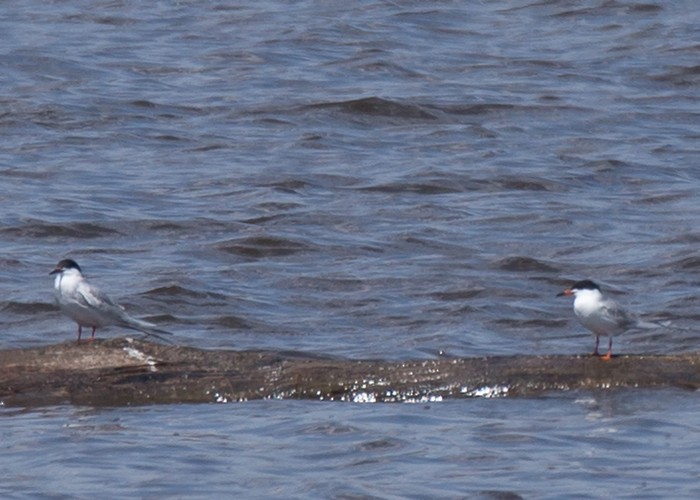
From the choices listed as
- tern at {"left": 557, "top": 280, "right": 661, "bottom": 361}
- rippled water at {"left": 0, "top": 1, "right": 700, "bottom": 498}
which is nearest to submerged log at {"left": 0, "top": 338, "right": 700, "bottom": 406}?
Answer: rippled water at {"left": 0, "top": 1, "right": 700, "bottom": 498}

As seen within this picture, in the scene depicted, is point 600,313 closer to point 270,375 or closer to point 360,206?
point 270,375

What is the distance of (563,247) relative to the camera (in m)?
14.8

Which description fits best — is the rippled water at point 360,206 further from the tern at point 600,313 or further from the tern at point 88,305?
the tern at point 600,313

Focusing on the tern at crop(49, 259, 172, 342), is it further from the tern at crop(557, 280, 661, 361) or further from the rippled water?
the tern at crop(557, 280, 661, 361)

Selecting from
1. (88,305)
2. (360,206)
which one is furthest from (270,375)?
(360,206)

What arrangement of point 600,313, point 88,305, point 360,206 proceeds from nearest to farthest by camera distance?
point 88,305 → point 600,313 → point 360,206

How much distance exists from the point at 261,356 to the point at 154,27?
15972 mm

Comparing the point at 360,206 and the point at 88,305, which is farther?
the point at 360,206

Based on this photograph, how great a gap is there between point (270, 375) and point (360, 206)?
734 centimetres

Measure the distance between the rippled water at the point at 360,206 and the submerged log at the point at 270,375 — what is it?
0.37ft

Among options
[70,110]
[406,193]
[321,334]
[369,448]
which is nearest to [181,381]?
[369,448]

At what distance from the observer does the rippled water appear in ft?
28.6

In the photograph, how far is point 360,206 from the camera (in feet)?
52.7

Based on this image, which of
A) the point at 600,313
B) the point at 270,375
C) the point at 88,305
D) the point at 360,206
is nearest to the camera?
the point at 270,375
